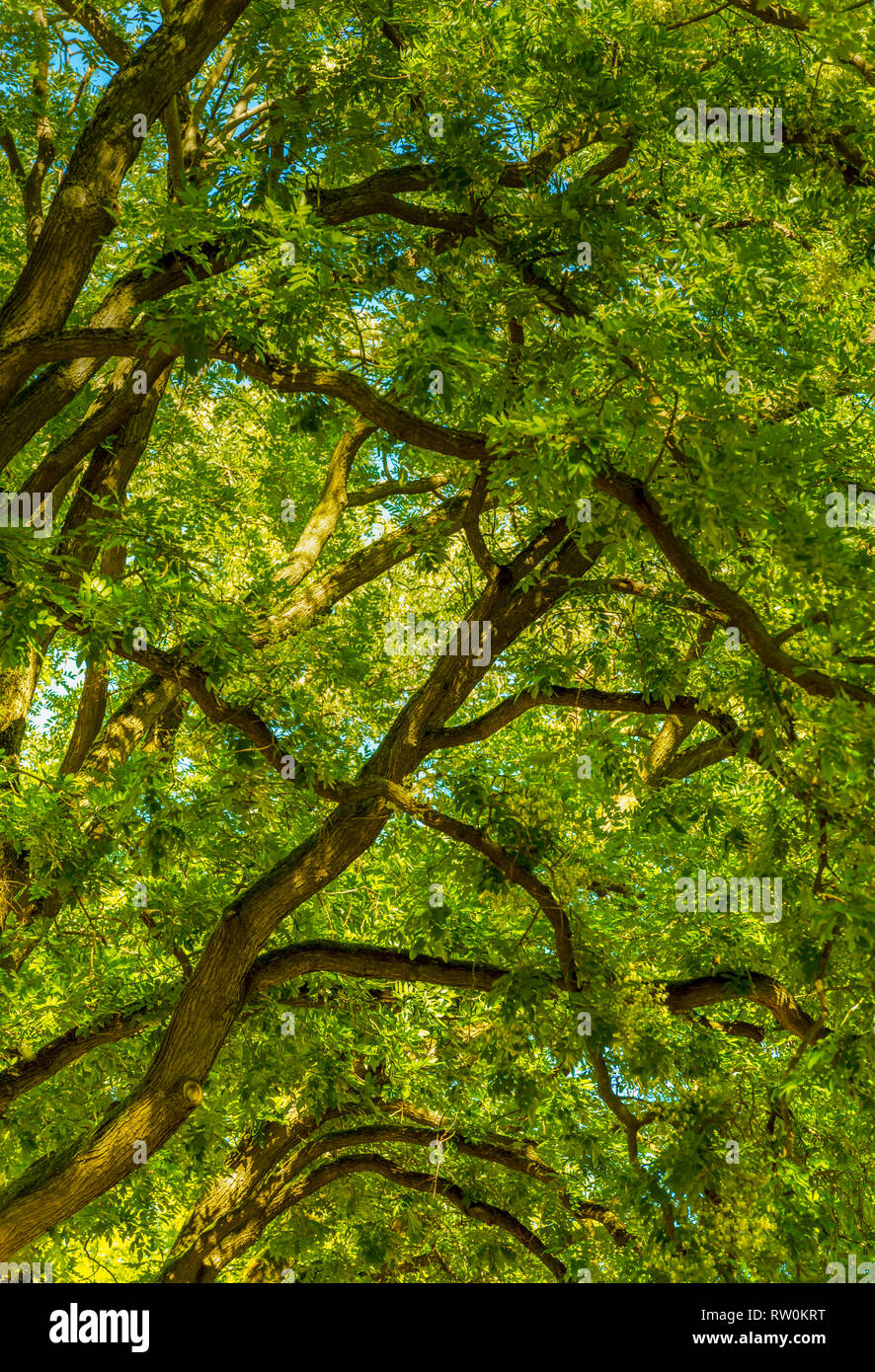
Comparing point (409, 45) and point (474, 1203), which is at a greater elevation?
point (409, 45)

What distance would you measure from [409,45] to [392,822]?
547 centimetres

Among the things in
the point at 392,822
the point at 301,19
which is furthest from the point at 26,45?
the point at 392,822

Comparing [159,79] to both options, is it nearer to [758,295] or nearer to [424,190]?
[424,190]

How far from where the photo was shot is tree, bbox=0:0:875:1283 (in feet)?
18.9

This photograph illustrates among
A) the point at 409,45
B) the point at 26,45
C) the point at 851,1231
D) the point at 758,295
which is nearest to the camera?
the point at 758,295

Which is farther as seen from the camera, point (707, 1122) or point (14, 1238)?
point (14, 1238)

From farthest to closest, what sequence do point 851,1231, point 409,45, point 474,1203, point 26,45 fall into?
1. point 474,1203
2. point 26,45
3. point 851,1231
4. point 409,45

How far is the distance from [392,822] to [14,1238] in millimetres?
4188

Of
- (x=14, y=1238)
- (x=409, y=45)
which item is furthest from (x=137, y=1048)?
(x=409, y=45)

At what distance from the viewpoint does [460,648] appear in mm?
8219

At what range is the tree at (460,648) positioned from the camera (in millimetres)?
5770

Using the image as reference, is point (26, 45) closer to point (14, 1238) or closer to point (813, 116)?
point (813, 116)

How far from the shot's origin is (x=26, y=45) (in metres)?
9.14
